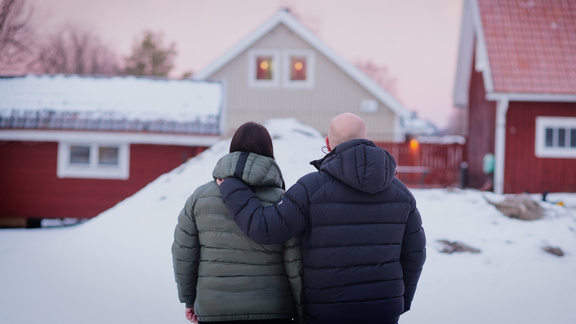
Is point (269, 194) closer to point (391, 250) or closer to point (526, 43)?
point (391, 250)

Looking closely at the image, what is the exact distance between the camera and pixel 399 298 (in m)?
2.42

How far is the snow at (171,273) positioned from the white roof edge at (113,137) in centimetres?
499

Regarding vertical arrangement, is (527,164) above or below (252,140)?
below

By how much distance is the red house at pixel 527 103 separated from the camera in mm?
12664

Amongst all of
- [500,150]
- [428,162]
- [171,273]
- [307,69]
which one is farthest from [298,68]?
[171,273]

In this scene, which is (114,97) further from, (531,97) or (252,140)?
(252,140)

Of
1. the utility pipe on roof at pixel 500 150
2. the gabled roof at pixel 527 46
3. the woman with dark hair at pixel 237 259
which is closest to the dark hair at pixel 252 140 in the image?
the woman with dark hair at pixel 237 259

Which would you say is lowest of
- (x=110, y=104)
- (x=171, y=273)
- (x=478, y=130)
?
(x=171, y=273)

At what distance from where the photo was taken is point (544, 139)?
1297 centimetres

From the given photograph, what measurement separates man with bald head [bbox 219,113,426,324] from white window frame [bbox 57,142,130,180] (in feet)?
37.1

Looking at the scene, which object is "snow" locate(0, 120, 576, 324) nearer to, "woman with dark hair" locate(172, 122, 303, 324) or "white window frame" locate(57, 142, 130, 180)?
"woman with dark hair" locate(172, 122, 303, 324)

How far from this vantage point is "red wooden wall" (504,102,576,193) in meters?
12.9

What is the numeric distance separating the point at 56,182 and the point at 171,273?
942 cm

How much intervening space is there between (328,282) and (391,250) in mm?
344
